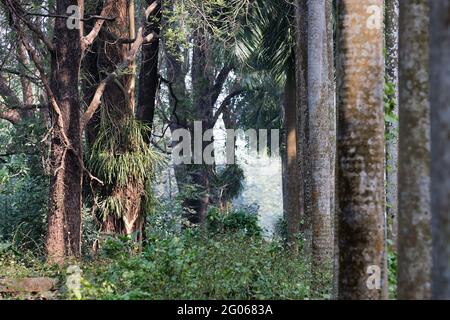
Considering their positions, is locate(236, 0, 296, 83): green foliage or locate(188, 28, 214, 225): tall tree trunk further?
locate(188, 28, 214, 225): tall tree trunk

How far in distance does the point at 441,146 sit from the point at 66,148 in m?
10.4

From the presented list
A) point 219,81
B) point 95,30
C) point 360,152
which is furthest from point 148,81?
point 360,152

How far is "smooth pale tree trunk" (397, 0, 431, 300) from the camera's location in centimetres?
655

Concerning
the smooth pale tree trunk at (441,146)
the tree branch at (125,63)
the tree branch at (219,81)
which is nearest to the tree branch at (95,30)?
the tree branch at (125,63)

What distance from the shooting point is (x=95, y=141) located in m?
17.0

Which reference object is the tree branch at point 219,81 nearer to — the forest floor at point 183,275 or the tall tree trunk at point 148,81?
the tall tree trunk at point 148,81

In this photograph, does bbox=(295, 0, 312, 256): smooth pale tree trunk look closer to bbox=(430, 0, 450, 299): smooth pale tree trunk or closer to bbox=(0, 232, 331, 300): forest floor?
bbox=(0, 232, 331, 300): forest floor

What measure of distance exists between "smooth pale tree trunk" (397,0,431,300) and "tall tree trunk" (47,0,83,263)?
860 cm

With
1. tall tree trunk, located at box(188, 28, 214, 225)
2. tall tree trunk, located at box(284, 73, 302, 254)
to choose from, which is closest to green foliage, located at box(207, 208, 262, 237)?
tall tree trunk, located at box(284, 73, 302, 254)

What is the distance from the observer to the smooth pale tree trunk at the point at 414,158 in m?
6.55

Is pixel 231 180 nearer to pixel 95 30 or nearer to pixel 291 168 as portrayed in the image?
pixel 291 168
